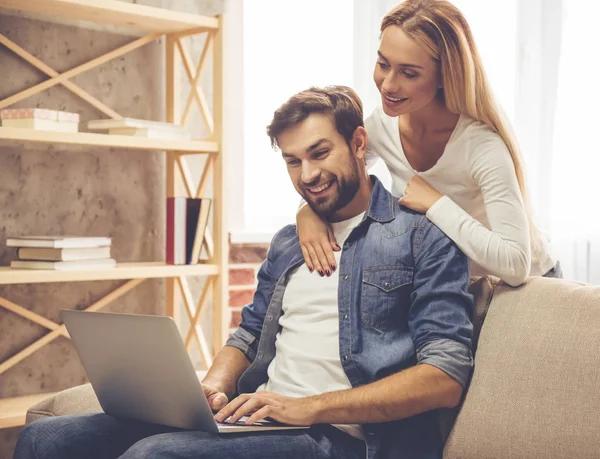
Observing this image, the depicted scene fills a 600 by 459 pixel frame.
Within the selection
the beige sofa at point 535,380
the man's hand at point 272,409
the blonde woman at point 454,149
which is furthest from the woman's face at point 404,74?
the man's hand at point 272,409

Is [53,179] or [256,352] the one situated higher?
[53,179]

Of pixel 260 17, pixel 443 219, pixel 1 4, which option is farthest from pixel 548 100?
pixel 1 4

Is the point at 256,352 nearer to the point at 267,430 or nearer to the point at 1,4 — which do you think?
the point at 267,430

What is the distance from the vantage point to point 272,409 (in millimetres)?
1588

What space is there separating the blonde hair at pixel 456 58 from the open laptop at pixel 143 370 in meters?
0.78

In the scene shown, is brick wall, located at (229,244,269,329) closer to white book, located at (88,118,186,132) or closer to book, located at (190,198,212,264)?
book, located at (190,198,212,264)

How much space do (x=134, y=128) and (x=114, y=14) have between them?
13.9 inches

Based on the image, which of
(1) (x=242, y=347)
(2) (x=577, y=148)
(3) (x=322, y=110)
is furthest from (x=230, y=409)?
(2) (x=577, y=148)

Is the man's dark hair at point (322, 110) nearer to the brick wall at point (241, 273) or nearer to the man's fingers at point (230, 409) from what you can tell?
the man's fingers at point (230, 409)

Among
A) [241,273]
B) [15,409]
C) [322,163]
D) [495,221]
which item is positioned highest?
[322,163]

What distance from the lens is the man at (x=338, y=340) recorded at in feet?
5.19

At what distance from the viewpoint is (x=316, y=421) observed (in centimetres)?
159

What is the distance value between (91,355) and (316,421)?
18.3 inches

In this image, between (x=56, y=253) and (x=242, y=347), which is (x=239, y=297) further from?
(x=242, y=347)
